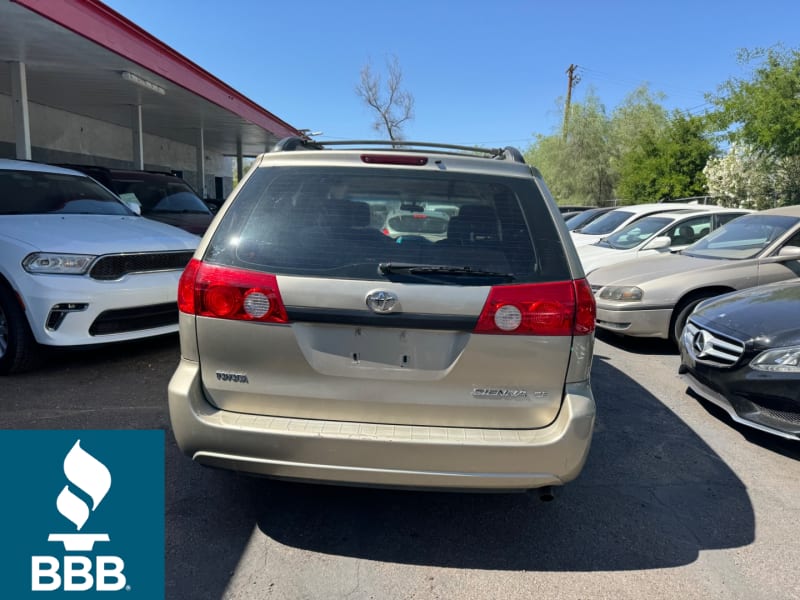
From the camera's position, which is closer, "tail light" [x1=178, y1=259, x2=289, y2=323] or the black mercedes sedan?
"tail light" [x1=178, y1=259, x2=289, y2=323]

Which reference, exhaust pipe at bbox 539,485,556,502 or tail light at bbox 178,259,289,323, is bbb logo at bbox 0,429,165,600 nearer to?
tail light at bbox 178,259,289,323

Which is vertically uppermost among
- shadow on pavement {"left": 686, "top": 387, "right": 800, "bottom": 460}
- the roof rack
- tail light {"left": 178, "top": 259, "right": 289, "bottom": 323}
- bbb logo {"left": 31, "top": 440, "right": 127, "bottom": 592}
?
the roof rack

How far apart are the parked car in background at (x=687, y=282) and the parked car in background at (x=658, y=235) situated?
2065 mm

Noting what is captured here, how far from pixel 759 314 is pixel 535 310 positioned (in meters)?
2.81

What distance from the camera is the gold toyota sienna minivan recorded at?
2354 millimetres

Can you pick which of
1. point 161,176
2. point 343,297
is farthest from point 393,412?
point 161,176

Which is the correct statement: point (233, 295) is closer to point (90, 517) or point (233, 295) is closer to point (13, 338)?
point (90, 517)

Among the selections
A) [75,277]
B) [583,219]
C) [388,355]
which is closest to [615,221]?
[583,219]

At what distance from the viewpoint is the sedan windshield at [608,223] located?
37.7 feet

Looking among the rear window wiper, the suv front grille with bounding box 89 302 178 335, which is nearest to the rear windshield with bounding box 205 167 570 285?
the rear window wiper

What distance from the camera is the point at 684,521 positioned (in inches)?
118

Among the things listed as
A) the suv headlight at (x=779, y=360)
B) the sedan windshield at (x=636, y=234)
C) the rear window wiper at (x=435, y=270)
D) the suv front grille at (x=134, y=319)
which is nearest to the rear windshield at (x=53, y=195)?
the suv front grille at (x=134, y=319)

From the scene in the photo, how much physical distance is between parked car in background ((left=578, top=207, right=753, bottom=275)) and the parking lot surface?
16.7 feet

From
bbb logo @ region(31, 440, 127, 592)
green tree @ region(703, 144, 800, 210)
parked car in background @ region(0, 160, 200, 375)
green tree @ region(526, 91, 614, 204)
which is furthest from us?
green tree @ region(526, 91, 614, 204)
